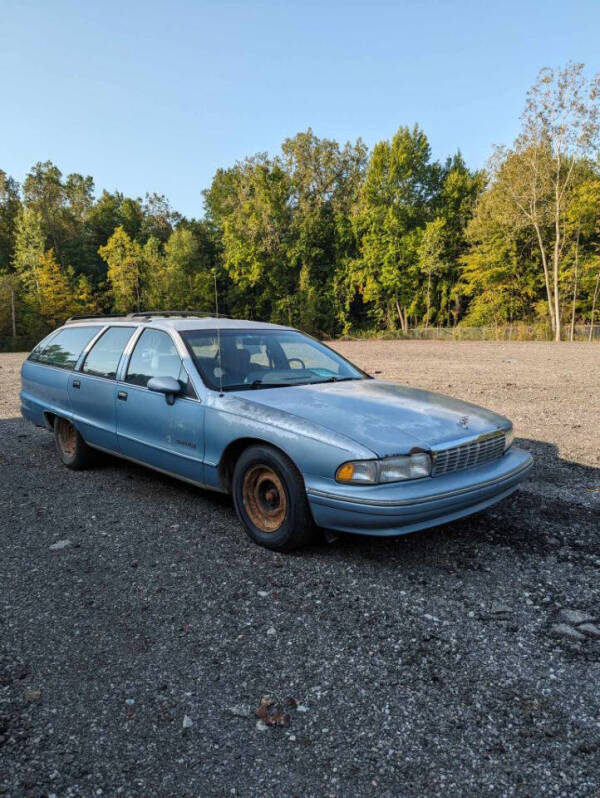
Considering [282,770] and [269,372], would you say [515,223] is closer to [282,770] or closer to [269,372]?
[269,372]

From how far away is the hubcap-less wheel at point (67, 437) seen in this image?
540 cm

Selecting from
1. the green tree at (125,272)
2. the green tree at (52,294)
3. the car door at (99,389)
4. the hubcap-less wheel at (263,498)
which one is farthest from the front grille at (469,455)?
the green tree at (125,272)

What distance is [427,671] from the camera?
2.36m

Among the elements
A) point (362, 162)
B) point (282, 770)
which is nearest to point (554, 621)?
point (282, 770)

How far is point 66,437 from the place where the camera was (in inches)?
217

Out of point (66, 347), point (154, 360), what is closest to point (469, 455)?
point (154, 360)

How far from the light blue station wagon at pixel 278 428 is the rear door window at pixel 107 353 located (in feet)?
0.05

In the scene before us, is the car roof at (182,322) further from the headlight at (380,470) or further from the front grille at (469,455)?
the front grille at (469,455)

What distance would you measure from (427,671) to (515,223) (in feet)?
129

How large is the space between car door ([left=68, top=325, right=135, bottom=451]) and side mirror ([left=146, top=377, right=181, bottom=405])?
76 cm

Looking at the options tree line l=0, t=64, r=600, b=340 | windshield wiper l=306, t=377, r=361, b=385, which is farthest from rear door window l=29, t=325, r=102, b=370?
tree line l=0, t=64, r=600, b=340

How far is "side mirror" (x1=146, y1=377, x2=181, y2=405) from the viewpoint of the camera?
3977 mm

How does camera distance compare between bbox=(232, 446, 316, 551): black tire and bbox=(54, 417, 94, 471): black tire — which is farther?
bbox=(54, 417, 94, 471): black tire

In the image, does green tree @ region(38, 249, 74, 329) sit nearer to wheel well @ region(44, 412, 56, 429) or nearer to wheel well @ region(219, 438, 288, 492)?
wheel well @ region(44, 412, 56, 429)
